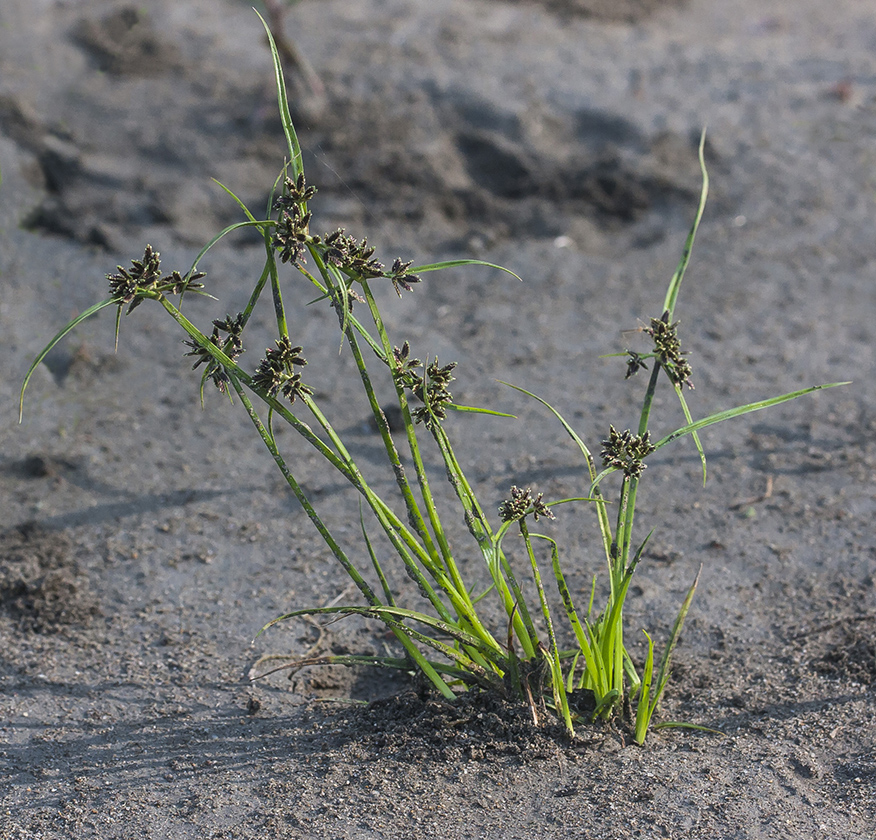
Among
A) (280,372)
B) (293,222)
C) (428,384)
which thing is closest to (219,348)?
(280,372)

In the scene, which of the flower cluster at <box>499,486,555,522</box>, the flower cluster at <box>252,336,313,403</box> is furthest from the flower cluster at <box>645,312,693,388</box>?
the flower cluster at <box>252,336,313,403</box>

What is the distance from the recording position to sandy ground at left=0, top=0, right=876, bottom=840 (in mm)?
1848

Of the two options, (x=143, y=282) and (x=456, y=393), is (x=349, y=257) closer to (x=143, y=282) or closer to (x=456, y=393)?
(x=143, y=282)

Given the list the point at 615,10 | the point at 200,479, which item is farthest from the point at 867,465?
the point at 615,10

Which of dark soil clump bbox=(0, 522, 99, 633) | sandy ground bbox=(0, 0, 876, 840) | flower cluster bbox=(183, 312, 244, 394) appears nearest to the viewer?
flower cluster bbox=(183, 312, 244, 394)

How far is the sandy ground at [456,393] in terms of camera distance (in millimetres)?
1848

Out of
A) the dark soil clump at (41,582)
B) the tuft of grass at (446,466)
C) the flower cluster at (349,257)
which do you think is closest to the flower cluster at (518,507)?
the tuft of grass at (446,466)

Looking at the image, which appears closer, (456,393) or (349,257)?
(349,257)

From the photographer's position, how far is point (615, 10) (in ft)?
18.6

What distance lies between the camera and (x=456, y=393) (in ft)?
10.9

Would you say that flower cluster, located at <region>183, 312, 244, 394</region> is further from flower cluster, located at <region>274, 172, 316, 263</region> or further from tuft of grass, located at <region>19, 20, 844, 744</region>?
flower cluster, located at <region>274, 172, 316, 263</region>

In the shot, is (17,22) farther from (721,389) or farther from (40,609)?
(721,389)

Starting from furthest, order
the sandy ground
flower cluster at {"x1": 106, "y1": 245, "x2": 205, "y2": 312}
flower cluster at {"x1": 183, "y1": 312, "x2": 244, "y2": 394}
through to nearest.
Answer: the sandy ground
flower cluster at {"x1": 183, "y1": 312, "x2": 244, "y2": 394}
flower cluster at {"x1": 106, "y1": 245, "x2": 205, "y2": 312}

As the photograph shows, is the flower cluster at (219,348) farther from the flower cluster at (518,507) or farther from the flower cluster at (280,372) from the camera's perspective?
the flower cluster at (518,507)
